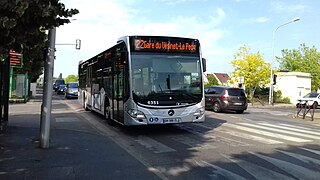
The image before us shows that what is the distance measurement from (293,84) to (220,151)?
3660 cm

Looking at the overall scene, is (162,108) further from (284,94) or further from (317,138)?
(284,94)

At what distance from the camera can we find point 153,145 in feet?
31.9

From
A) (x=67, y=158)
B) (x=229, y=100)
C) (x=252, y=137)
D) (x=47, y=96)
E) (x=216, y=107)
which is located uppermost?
(x=47, y=96)

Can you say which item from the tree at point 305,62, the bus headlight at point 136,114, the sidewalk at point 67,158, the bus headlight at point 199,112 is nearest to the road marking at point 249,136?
the bus headlight at point 199,112

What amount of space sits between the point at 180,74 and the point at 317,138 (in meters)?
4.89

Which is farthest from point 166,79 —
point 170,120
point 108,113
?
point 108,113

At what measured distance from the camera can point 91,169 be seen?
691 centimetres

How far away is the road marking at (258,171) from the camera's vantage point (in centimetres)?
650

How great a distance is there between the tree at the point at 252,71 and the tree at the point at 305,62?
22.0 metres

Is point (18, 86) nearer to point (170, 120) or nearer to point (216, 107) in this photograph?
point (216, 107)

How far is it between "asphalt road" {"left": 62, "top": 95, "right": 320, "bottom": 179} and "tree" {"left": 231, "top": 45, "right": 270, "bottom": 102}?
94.9 feet

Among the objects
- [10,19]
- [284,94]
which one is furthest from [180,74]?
[284,94]

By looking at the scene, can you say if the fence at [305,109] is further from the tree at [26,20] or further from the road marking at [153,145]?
the tree at [26,20]

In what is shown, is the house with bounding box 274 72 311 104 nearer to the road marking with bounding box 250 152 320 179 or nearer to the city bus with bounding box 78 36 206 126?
the city bus with bounding box 78 36 206 126
